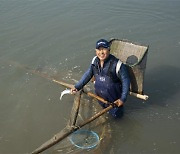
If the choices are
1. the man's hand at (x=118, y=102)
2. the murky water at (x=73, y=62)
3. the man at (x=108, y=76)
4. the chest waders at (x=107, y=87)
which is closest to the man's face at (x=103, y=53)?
the man at (x=108, y=76)

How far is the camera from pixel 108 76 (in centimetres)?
590

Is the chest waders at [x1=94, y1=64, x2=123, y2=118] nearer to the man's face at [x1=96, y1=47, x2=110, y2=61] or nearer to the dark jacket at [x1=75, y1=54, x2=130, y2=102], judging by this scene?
the dark jacket at [x1=75, y1=54, x2=130, y2=102]

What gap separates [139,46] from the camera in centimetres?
701

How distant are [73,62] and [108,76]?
123 inches

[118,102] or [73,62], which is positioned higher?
[118,102]

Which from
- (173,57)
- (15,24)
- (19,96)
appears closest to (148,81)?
(173,57)

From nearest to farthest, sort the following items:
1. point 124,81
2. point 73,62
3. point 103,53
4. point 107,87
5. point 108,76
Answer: point 103,53 < point 124,81 < point 108,76 < point 107,87 < point 73,62

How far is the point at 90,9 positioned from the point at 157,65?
4536 mm

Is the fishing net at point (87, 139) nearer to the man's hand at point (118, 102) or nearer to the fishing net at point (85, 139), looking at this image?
the fishing net at point (85, 139)

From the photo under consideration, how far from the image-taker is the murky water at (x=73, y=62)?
647 centimetres

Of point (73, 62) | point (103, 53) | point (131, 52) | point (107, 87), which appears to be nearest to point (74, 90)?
point (107, 87)

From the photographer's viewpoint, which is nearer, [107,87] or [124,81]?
[124,81]

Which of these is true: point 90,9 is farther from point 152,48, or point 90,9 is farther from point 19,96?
point 19,96

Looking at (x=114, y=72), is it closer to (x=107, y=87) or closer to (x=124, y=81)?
(x=124, y=81)
